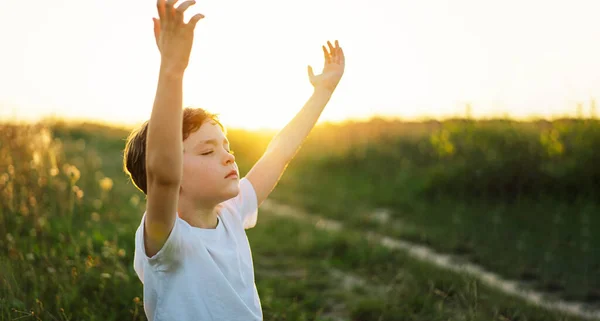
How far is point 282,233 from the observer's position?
613 cm

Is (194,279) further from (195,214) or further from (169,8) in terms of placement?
(169,8)

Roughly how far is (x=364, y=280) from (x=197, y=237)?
115 inches

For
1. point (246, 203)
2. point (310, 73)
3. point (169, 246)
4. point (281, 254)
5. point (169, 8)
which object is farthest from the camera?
point (281, 254)

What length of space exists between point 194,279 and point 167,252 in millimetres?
148

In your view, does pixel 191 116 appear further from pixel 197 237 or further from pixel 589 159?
pixel 589 159

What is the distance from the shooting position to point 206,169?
1910 millimetres

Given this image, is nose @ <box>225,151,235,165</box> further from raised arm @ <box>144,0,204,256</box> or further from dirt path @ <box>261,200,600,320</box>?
dirt path @ <box>261,200,600,320</box>

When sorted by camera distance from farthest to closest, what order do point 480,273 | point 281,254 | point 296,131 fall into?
point 281,254 → point 480,273 → point 296,131

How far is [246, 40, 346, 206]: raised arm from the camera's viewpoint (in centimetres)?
242

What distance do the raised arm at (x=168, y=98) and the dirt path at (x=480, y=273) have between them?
262 centimetres

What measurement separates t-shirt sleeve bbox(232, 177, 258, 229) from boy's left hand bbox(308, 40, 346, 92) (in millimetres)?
540

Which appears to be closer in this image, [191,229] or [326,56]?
[191,229]

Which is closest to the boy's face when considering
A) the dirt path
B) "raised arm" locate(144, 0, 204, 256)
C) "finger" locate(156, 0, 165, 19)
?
"raised arm" locate(144, 0, 204, 256)

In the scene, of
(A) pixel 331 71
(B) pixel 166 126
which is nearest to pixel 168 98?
(B) pixel 166 126
